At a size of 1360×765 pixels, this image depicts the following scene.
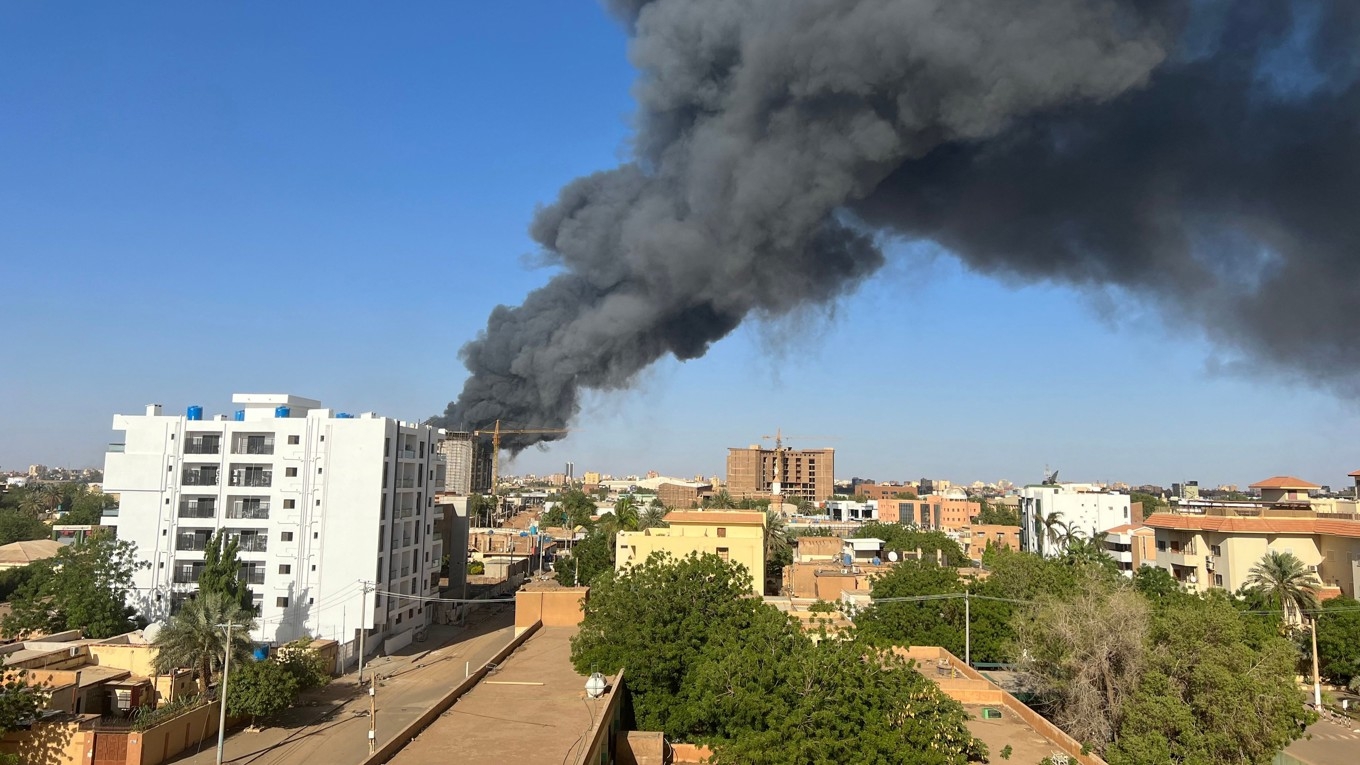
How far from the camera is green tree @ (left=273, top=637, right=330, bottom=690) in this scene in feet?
80.9

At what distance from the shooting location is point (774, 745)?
14.1m

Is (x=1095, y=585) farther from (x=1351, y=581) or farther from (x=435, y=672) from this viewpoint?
(x=435, y=672)

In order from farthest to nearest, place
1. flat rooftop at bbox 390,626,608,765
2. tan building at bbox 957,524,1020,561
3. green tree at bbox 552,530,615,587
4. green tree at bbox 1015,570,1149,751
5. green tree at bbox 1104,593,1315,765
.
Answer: tan building at bbox 957,524,1020,561, green tree at bbox 552,530,615,587, green tree at bbox 1015,570,1149,751, green tree at bbox 1104,593,1315,765, flat rooftop at bbox 390,626,608,765

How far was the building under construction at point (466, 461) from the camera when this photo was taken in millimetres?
61781

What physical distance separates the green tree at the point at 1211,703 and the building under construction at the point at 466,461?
4414 cm

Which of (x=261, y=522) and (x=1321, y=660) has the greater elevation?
(x=261, y=522)

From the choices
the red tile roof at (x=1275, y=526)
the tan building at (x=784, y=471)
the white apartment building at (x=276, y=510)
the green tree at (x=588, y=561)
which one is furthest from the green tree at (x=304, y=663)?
the tan building at (x=784, y=471)

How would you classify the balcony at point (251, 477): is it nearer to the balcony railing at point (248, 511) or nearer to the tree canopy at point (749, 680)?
the balcony railing at point (248, 511)

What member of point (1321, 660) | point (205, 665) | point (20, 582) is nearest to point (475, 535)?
point (20, 582)

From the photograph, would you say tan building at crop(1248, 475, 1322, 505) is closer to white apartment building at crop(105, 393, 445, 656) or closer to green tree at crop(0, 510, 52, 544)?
white apartment building at crop(105, 393, 445, 656)

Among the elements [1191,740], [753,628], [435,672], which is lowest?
[435,672]

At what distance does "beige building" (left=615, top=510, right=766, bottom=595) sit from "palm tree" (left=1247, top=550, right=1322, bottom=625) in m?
17.4

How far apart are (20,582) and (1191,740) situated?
156 feet

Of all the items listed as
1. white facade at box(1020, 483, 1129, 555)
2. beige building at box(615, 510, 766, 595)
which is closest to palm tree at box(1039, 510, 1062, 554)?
white facade at box(1020, 483, 1129, 555)
